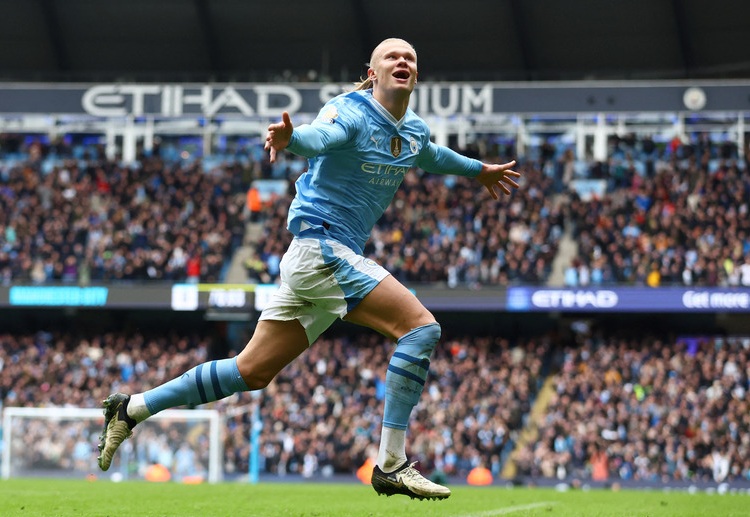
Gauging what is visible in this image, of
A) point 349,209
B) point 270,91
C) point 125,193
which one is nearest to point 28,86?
point 125,193

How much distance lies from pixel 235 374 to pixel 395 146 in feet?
5.73

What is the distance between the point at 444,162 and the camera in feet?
26.0

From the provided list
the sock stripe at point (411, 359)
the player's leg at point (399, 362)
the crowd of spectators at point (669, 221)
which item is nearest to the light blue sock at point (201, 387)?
the player's leg at point (399, 362)

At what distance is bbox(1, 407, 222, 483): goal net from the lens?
22859 millimetres

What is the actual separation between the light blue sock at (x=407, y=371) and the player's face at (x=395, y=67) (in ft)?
4.90

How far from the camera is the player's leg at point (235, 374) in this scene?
709 cm

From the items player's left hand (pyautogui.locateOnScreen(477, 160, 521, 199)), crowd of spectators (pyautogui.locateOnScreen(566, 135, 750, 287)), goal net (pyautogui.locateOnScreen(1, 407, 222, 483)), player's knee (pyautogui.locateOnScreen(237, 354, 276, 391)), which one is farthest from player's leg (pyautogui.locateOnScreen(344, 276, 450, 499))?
crowd of spectators (pyautogui.locateOnScreen(566, 135, 750, 287))

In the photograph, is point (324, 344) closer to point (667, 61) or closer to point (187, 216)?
point (187, 216)

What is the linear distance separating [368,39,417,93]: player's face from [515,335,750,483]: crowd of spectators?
19.3m

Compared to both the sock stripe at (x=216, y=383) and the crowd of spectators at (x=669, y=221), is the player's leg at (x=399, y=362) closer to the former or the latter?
the sock stripe at (x=216, y=383)

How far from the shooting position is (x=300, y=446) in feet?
87.0

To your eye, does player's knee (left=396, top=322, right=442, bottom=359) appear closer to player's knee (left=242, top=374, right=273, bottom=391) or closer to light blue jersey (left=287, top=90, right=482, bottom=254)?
light blue jersey (left=287, top=90, right=482, bottom=254)

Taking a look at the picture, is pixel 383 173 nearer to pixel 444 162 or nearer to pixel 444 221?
pixel 444 162

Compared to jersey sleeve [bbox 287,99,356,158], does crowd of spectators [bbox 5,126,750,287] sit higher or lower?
higher
